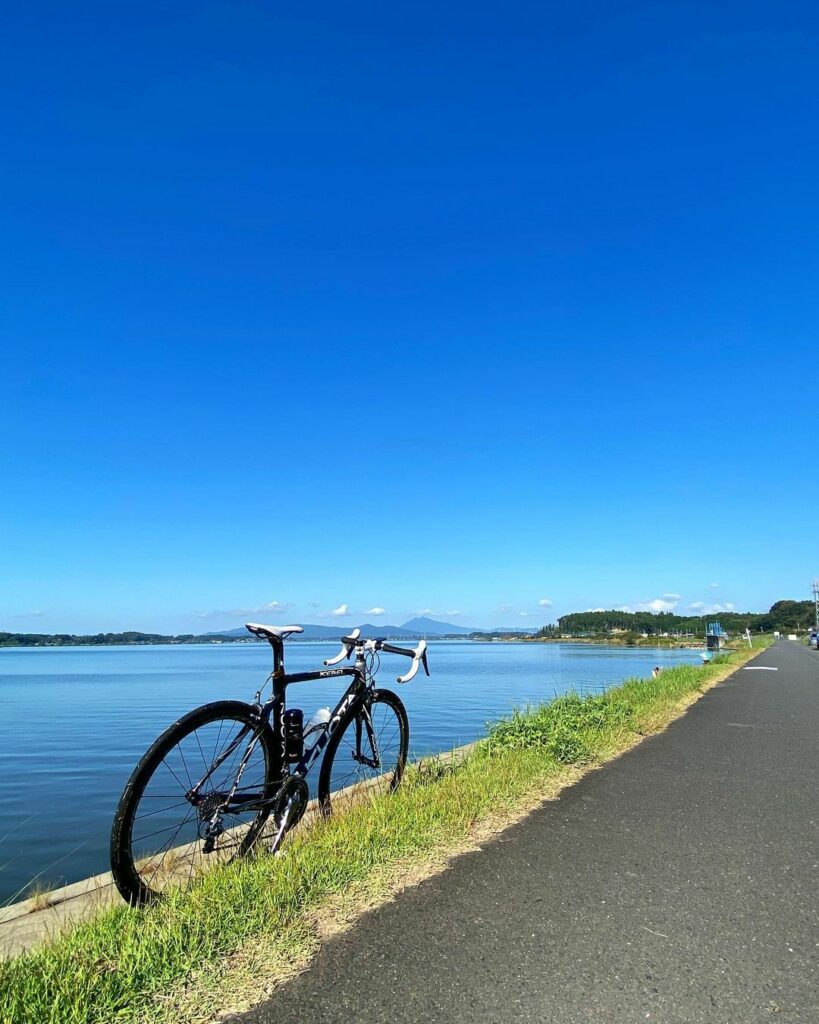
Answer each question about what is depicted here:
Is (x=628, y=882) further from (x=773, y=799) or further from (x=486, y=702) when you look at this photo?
(x=486, y=702)

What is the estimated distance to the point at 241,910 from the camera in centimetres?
320

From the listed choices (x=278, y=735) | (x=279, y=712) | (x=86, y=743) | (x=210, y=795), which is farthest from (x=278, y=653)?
(x=86, y=743)

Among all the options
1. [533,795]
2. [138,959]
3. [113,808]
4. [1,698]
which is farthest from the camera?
[1,698]

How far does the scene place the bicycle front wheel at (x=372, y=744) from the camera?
5446 millimetres

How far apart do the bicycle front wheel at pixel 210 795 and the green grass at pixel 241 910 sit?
251 mm

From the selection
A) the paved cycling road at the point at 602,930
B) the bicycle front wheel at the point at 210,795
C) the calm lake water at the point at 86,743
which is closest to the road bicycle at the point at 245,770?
the bicycle front wheel at the point at 210,795

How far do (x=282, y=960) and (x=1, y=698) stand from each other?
3068 centimetres

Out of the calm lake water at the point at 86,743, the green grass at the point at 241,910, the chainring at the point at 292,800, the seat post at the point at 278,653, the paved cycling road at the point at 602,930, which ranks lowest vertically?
the calm lake water at the point at 86,743

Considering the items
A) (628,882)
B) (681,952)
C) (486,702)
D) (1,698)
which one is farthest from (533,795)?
(1,698)

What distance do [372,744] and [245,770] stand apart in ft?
6.66

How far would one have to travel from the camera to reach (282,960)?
9.44 ft

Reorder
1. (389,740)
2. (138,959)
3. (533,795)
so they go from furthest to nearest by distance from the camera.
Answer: (389,740) → (533,795) → (138,959)

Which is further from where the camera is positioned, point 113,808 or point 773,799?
point 113,808

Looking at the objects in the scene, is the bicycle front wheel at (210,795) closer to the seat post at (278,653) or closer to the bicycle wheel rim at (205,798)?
the bicycle wheel rim at (205,798)
